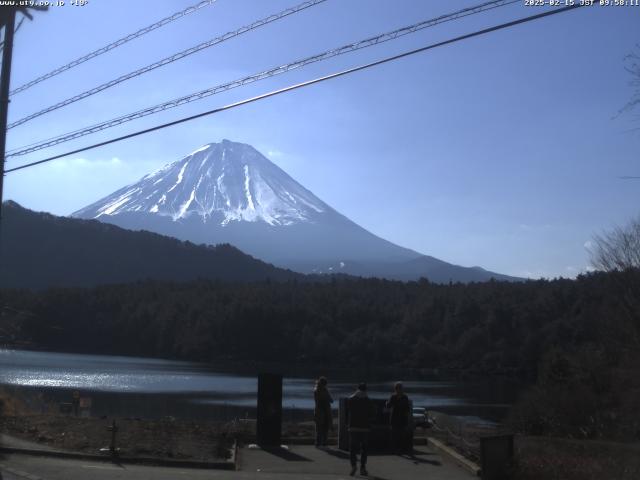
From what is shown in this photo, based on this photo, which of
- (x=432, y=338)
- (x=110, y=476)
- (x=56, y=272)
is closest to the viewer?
(x=110, y=476)

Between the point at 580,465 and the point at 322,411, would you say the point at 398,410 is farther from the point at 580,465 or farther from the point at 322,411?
the point at 580,465

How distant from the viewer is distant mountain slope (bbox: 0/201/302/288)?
451 feet

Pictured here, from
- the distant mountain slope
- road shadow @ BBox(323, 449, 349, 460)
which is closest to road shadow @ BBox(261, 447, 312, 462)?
road shadow @ BBox(323, 449, 349, 460)

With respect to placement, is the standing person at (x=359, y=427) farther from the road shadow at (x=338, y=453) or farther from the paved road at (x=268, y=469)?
the road shadow at (x=338, y=453)

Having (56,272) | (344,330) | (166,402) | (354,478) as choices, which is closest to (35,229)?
(56,272)

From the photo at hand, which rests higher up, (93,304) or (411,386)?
(93,304)

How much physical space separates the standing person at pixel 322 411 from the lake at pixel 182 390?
53.6 feet

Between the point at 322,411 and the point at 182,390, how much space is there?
1586 inches

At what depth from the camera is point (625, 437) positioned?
25.7 meters

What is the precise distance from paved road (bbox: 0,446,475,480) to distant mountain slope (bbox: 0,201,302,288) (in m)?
124

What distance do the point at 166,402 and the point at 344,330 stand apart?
6347 centimetres

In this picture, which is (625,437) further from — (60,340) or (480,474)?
(60,340)

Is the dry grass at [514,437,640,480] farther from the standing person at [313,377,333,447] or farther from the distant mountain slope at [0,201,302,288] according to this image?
the distant mountain slope at [0,201,302,288]

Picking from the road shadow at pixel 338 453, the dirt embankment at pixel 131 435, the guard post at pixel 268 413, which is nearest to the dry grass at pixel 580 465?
the road shadow at pixel 338 453
